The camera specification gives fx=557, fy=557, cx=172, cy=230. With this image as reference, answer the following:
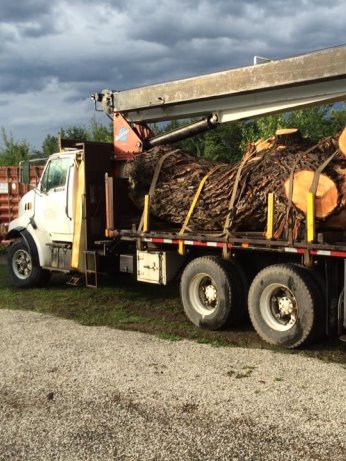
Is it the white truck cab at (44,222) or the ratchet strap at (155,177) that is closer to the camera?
the ratchet strap at (155,177)

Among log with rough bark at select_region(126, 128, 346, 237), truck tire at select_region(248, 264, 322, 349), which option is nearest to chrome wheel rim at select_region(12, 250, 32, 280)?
log with rough bark at select_region(126, 128, 346, 237)

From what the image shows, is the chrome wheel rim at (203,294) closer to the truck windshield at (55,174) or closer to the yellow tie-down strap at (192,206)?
the yellow tie-down strap at (192,206)

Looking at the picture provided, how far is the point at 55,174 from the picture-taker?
10.0 m

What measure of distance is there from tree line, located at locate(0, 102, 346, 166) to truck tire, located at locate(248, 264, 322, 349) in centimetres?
1008

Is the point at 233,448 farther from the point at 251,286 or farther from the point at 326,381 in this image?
the point at 251,286

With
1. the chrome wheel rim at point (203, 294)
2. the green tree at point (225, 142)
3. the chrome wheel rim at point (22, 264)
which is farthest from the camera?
the green tree at point (225, 142)

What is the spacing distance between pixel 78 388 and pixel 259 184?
10.7ft

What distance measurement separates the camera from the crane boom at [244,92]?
21.4 feet

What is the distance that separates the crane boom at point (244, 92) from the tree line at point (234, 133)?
280 inches

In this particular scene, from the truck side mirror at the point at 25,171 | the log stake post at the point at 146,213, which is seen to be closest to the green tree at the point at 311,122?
the truck side mirror at the point at 25,171

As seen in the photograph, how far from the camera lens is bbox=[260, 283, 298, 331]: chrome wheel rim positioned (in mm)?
6480

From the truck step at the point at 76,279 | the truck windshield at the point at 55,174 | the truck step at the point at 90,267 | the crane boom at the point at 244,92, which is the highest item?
the crane boom at the point at 244,92

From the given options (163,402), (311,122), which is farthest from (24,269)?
(311,122)

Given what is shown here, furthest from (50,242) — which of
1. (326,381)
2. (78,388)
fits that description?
(326,381)
